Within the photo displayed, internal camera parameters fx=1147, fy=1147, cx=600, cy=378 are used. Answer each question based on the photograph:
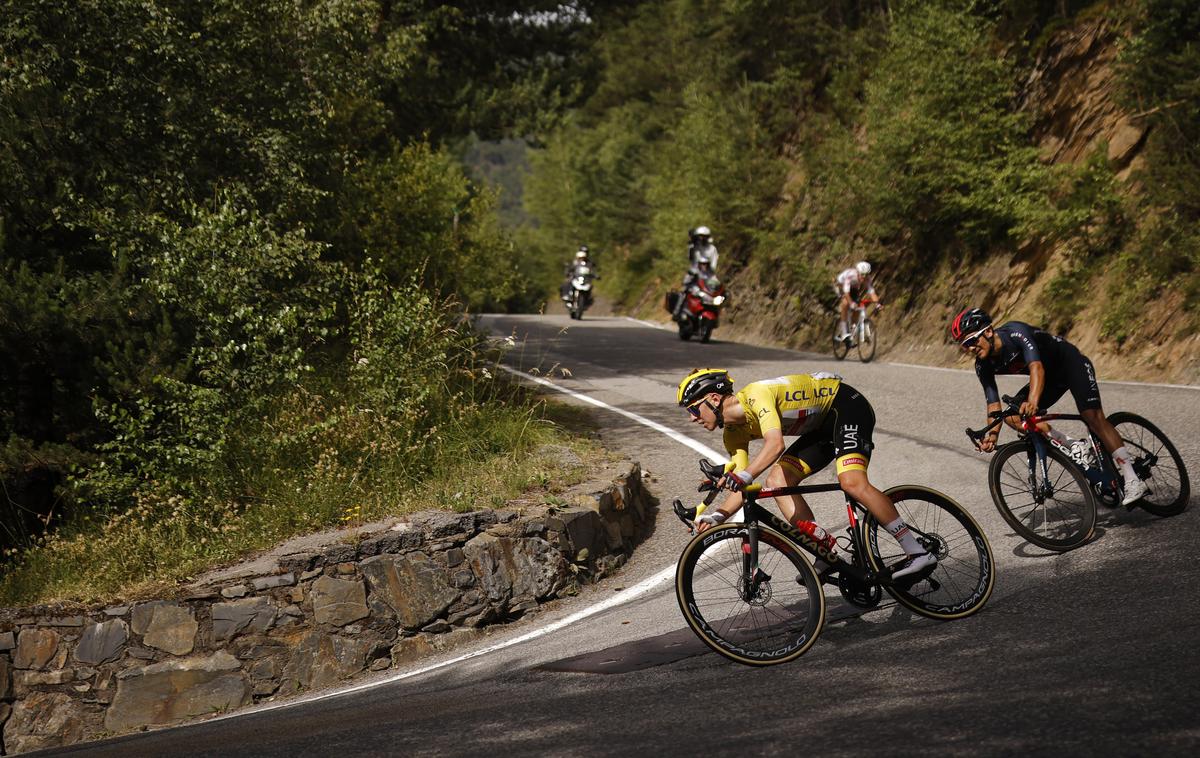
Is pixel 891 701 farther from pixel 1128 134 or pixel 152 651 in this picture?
pixel 1128 134

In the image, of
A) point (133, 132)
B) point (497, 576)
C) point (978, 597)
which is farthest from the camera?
point (133, 132)

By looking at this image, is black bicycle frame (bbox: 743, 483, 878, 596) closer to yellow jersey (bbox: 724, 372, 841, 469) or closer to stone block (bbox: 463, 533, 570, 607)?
yellow jersey (bbox: 724, 372, 841, 469)

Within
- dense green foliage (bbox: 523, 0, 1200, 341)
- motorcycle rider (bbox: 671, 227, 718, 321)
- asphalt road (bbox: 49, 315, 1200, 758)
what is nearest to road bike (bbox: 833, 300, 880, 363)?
dense green foliage (bbox: 523, 0, 1200, 341)

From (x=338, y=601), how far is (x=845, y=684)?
4.86 m

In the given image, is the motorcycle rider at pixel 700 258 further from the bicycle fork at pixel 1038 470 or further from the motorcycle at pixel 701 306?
the bicycle fork at pixel 1038 470

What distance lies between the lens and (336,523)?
1010 centimetres

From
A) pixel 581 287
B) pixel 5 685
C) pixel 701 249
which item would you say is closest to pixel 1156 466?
pixel 5 685

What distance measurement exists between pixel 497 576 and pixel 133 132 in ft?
25.0

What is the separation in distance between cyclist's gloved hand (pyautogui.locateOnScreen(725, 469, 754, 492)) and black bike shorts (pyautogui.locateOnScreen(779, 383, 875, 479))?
0.77 meters

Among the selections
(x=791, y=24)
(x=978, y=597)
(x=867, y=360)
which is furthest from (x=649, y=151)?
(x=978, y=597)

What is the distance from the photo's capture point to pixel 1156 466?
25.8 ft

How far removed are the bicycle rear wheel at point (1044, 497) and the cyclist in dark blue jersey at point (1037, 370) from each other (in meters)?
0.17

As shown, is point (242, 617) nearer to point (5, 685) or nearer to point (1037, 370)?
point (5, 685)

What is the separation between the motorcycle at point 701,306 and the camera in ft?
79.4
